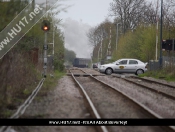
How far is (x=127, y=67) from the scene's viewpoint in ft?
116

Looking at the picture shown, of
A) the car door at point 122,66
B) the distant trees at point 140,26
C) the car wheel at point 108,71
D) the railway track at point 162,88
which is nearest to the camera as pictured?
the railway track at point 162,88

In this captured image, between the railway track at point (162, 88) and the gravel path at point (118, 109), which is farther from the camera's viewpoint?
the railway track at point (162, 88)

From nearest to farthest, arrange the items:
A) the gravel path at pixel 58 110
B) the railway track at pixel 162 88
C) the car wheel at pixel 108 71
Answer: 1. the gravel path at pixel 58 110
2. the railway track at pixel 162 88
3. the car wheel at pixel 108 71

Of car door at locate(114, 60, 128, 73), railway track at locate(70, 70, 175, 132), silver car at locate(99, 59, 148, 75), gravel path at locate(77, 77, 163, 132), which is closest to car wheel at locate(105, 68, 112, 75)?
silver car at locate(99, 59, 148, 75)

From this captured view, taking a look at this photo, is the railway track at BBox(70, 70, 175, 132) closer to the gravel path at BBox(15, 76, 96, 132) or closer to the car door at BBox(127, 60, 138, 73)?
the gravel path at BBox(15, 76, 96, 132)

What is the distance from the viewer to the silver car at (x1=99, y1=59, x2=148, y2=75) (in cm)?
3526

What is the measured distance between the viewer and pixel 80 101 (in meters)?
13.7

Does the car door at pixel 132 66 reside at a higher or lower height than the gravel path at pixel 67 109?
higher

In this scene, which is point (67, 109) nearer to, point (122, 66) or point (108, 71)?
point (122, 66)

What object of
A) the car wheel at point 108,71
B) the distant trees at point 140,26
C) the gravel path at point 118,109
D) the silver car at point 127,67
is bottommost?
the gravel path at point 118,109

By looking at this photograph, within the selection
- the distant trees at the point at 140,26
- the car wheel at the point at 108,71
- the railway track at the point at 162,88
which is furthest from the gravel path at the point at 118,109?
the distant trees at the point at 140,26

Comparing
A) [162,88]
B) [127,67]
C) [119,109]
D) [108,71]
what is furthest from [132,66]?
[119,109]

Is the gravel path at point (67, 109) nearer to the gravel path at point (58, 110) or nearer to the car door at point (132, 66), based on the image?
the gravel path at point (58, 110)

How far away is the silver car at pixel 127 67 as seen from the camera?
1388 inches
